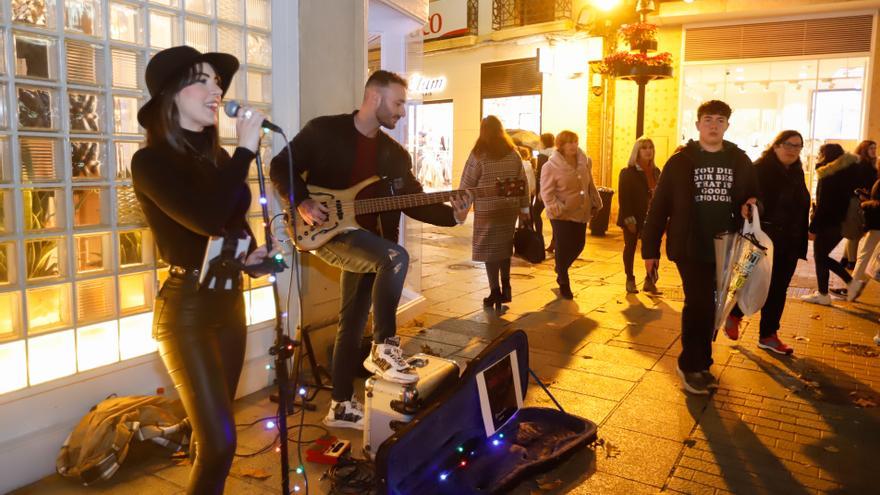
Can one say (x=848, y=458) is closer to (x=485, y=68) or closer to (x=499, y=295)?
(x=499, y=295)

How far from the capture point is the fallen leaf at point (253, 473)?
12.0 ft

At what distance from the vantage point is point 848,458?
13.0ft

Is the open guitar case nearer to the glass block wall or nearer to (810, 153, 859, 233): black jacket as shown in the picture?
the glass block wall

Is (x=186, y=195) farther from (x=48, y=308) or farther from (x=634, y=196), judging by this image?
(x=634, y=196)

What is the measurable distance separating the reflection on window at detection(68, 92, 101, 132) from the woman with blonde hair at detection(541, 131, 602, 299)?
5.21 meters

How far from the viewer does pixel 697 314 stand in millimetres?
4957

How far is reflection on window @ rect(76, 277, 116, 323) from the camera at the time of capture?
3900 millimetres

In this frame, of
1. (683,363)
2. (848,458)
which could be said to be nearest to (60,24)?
(683,363)

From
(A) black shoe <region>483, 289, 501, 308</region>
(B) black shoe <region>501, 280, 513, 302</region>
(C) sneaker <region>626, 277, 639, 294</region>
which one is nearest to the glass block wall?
(A) black shoe <region>483, 289, 501, 308</region>

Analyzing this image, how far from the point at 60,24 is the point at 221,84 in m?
1.56

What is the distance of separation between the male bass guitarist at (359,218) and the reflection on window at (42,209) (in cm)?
116

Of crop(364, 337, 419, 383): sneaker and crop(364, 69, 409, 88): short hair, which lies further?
crop(364, 69, 409, 88): short hair

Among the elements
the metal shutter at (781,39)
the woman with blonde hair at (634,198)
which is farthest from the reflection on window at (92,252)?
the metal shutter at (781,39)

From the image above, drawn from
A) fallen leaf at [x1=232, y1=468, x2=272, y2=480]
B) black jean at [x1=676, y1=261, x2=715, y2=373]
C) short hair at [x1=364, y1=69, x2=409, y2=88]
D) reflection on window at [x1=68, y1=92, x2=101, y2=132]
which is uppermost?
short hair at [x1=364, y1=69, x2=409, y2=88]
